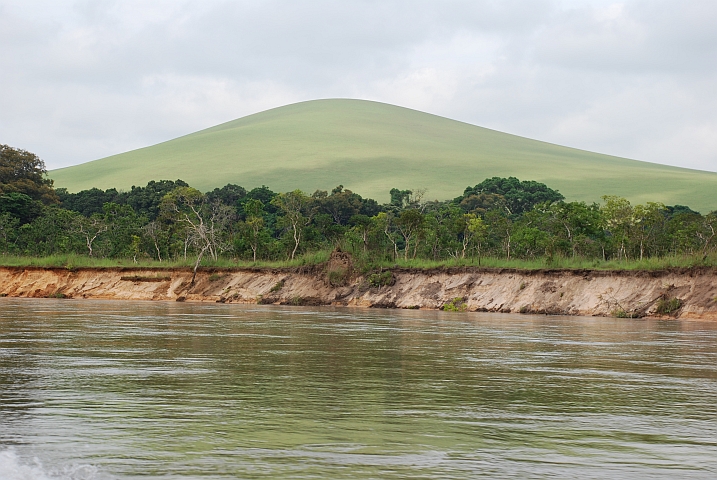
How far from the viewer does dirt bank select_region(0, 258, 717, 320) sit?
3903cm

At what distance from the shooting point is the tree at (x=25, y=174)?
375ft

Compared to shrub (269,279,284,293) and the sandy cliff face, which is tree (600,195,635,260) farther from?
shrub (269,279,284,293)

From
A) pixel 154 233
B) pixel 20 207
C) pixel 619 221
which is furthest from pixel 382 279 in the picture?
pixel 20 207

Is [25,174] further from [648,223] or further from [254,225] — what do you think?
[648,223]

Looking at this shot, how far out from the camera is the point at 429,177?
17625 centimetres

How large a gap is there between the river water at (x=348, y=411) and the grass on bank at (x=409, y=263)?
76.7 feet

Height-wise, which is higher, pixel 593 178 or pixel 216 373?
pixel 593 178

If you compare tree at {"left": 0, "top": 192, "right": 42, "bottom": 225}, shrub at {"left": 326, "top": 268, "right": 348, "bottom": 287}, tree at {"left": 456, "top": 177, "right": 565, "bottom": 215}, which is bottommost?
shrub at {"left": 326, "top": 268, "right": 348, "bottom": 287}

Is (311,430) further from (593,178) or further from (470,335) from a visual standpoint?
(593,178)

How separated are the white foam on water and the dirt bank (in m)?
34.1

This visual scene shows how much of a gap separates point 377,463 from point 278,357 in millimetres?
8799

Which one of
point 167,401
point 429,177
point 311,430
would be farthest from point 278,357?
point 429,177

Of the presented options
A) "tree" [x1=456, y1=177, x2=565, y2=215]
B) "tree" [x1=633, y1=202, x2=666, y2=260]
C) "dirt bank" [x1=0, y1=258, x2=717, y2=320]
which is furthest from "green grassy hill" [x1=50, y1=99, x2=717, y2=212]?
"dirt bank" [x1=0, y1=258, x2=717, y2=320]

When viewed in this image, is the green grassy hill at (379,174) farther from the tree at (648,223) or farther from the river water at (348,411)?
the river water at (348,411)
